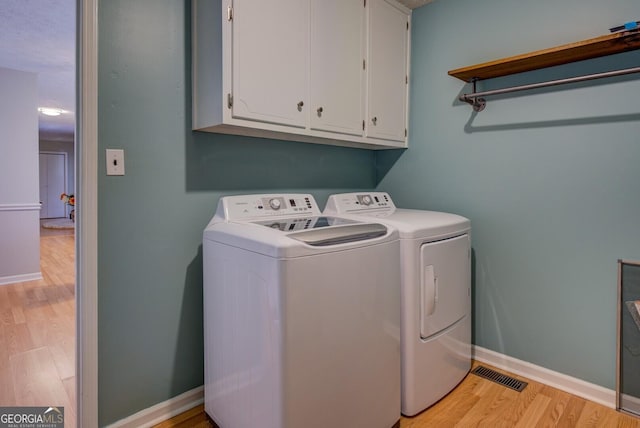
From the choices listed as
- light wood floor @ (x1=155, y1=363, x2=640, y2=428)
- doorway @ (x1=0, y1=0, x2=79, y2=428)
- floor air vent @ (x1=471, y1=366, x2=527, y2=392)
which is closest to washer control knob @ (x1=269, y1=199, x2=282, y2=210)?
doorway @ (x1=0, y1=0, x2=79, y2=428)

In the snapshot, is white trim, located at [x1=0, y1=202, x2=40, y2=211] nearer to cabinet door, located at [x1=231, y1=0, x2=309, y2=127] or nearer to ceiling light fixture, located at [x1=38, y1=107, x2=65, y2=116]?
ceiling light fixture, located at [x1=38, y1=107, x2=65, y2=116]

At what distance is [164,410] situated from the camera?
1.63m

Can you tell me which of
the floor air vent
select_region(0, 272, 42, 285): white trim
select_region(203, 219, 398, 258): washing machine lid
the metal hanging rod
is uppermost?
the metal hanging rod

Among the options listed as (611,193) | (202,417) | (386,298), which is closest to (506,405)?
(386,298)

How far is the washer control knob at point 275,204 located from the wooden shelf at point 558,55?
1.21 metres

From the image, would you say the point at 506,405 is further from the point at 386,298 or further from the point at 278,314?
the point at 278,314

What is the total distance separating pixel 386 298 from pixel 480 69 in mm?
1354

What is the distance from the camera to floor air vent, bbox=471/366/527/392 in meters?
1.89

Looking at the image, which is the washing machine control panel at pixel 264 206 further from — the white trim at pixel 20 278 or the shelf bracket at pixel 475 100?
the white trim at pixel 20 278

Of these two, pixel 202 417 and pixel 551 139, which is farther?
pixel 551 139

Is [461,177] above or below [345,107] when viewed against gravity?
below

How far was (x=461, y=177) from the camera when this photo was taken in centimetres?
222

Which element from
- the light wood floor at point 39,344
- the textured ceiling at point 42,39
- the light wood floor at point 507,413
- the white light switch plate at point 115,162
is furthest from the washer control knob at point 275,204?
the textured ceiling at point 42,39

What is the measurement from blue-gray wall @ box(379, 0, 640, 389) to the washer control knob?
1089 millimetres
